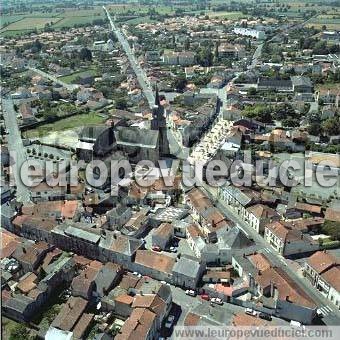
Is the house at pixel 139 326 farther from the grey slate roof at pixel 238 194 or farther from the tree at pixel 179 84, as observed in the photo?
the tree at pixel 179 84

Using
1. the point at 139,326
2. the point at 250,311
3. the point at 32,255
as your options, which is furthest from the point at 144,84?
the point at 139,326

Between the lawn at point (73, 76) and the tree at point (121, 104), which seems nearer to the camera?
the tree at point (121, 104)

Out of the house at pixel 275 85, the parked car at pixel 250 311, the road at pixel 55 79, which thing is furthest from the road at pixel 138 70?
the parked car at pixel 250 311

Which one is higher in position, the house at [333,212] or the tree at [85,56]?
the tree at [85,56]

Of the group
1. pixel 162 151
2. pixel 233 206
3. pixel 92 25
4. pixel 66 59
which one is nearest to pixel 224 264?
pixel 233 206

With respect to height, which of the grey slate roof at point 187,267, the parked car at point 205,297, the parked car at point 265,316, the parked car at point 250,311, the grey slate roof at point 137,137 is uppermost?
the grey slate roof at point 137,137

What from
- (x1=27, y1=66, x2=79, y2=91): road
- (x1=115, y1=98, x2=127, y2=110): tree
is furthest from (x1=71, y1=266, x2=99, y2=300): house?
(x1=27, y1=66, x2=79, y2=91): road

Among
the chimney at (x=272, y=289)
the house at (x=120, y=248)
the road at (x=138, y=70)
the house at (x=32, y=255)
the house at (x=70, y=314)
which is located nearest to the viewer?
the house at (x=70, y=314)

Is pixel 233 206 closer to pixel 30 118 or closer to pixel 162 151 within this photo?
pixel 162 151
